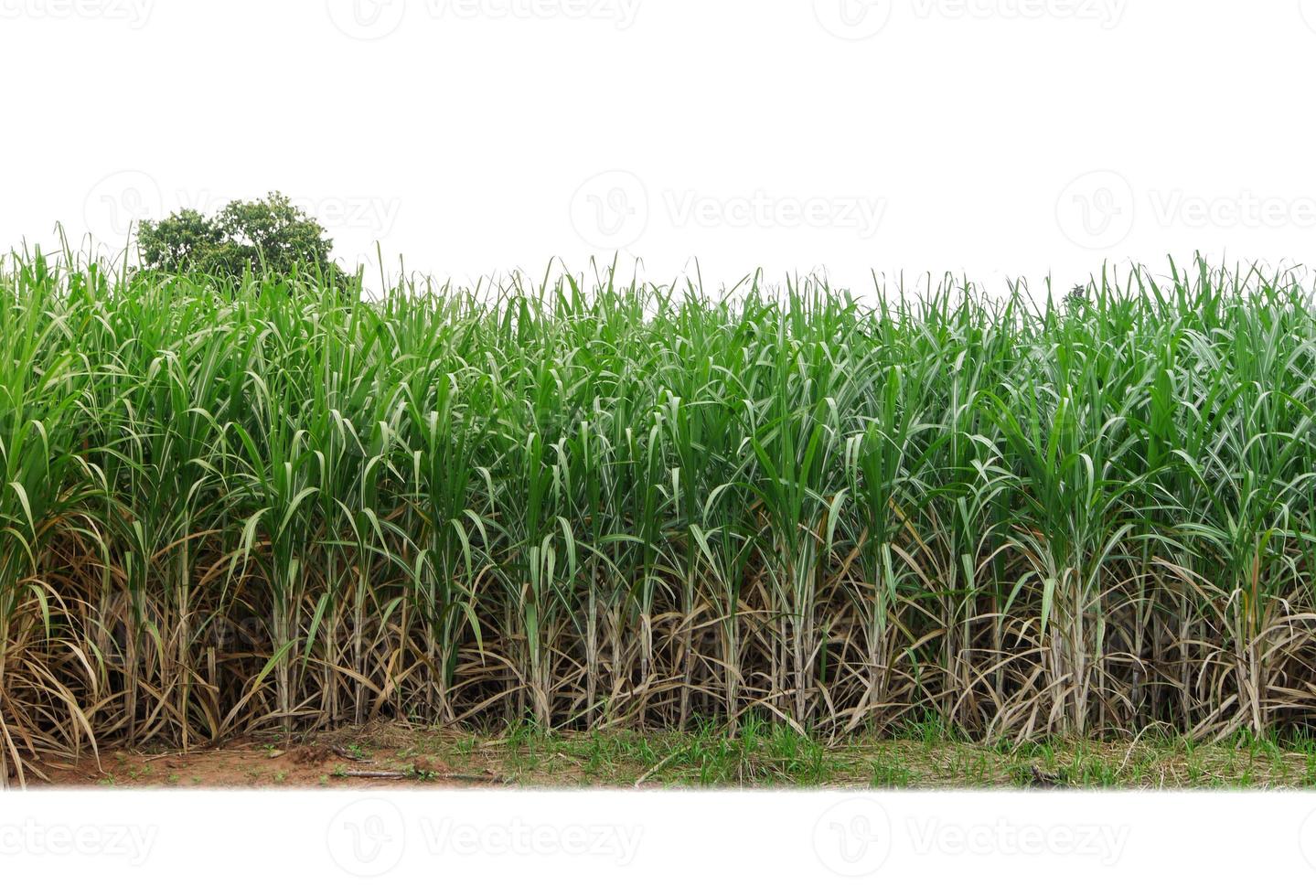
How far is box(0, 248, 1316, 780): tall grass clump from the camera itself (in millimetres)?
3869

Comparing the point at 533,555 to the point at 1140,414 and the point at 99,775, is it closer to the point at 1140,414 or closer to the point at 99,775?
the point at 99,775

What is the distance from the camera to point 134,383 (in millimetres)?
4191

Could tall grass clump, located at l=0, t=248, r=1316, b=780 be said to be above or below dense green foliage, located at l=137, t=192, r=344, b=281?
below

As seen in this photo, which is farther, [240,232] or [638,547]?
[240,232]

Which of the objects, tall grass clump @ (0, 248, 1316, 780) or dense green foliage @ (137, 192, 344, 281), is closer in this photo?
tall grass clump @ (0, 248, 1316, 780)

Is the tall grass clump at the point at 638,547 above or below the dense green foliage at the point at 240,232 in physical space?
below

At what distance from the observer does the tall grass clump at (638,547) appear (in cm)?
387

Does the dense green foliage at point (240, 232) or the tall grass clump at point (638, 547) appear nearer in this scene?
the tall grass clump at point (638, 547)

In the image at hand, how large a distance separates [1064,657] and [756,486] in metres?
1.41

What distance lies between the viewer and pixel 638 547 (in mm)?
4020

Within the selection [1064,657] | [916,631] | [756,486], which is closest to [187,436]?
[756,486]

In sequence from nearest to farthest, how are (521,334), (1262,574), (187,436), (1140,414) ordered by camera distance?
(187,436)
(1262,574)
(1140,414)
(521,334)

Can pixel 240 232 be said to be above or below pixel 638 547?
above

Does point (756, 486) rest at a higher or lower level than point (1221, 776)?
higher
